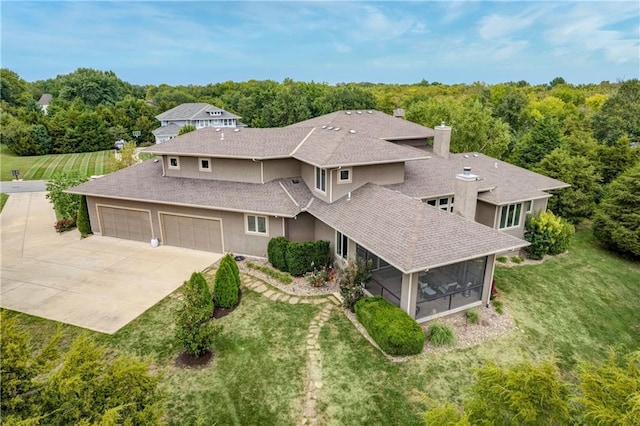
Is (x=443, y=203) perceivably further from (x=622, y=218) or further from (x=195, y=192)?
(x=195, y=192)

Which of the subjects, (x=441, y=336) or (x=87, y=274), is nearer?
(x=441, y=336)

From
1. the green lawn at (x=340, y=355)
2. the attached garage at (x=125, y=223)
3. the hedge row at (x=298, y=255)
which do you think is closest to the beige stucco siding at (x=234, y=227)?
the attached garage at (x=125, y=223)

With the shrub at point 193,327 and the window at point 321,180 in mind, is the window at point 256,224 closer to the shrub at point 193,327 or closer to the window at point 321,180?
the window at point 321,180

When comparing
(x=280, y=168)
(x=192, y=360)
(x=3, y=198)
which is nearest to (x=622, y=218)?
(x=280, y=168)

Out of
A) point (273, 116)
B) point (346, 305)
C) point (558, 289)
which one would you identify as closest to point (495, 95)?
point (273, 116)

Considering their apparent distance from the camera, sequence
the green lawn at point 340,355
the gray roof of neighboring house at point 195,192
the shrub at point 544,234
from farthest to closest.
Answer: the shrub at point 544,234 → the gray roof of neighboring house at point 195,192 → the green lawn at point 340,355
